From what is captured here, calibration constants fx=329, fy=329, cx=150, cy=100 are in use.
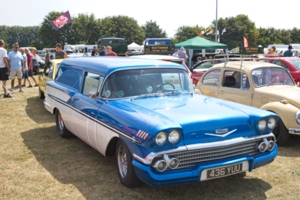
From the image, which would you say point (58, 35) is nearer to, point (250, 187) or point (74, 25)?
point (74, 25)

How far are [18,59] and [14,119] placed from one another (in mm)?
3989

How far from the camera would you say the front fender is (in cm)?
569

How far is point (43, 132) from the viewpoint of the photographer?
697cm

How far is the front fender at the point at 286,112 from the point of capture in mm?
5688

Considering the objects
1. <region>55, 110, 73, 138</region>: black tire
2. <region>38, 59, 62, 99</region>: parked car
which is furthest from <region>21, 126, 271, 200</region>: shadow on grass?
<region>38, 59, 62, 99</region>: parked car

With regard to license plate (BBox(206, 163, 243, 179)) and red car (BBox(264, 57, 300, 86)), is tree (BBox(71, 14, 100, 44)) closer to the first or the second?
red car (BBox(264, 57, 300, 86))

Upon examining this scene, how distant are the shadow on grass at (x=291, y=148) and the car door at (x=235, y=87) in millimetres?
1061

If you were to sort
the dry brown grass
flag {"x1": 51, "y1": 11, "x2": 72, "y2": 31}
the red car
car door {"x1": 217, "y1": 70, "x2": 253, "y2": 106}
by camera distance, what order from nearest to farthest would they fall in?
the dry brown grass
car door {"x1": 217, "y1": 70, "x2": 253, "y2": 106}
the red car
flag {"x1": 51, "y1": 11, "x2": 72, "y2": 31}

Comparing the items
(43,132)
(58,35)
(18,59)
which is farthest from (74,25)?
(43,132)

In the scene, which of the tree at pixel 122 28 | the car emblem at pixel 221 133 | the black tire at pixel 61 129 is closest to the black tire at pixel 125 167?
the car emblem at pixel 221 133

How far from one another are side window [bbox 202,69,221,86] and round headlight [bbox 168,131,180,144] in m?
4.08

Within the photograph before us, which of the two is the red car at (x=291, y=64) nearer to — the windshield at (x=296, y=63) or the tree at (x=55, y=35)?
the windshield at (x=296, y=63)

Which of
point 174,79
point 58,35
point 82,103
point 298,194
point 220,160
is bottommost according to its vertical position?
point 298,194

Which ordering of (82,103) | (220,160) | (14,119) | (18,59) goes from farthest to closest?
(18,59)
(14,119)
(82,103)
(220,160)
